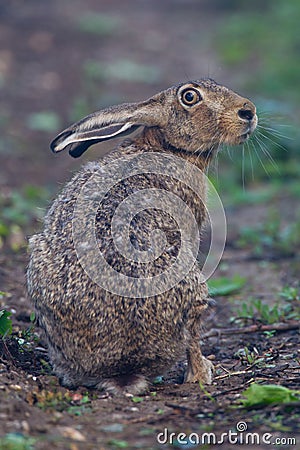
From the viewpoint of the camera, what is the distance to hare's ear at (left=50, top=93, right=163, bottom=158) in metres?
6.21

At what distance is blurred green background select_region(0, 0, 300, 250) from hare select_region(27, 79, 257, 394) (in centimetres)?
306

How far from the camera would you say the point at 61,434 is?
14.6ft

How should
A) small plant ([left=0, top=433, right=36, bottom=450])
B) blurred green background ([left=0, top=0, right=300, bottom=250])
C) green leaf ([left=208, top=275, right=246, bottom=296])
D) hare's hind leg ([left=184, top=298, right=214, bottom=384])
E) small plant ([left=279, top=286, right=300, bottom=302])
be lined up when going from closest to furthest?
1. small plant ([left=0, top=433, right=36, bottom=450])
2. hare's hind leg ([left=184, top=298, right=214, bottom=384])
3. small plant ([left=279, top=286, right=300, bottom=302])
4. green leaf ([left=208, top=275, right=246, bottom=296])
5. blurred green background ([left=0, top=0, right=300, bottom=250])

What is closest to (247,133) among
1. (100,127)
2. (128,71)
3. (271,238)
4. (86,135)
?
(100,127)

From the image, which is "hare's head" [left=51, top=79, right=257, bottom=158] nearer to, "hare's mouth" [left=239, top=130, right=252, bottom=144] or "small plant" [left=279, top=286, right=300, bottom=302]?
"hare's mouth" [left=239, top=130, right=252, bottom=144]

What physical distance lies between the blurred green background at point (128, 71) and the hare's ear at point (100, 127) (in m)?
2.76

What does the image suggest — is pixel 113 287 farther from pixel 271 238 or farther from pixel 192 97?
pixel 271 238

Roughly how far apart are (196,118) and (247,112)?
16.3 inches

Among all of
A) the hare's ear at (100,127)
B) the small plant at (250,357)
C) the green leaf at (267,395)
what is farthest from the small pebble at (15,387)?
the hare's ear at (100,127)

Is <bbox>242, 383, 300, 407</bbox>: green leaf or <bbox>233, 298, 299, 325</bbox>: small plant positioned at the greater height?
<bbox>233, 298, 299, 325</bbox>: small plant

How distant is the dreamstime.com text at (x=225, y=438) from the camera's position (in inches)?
174

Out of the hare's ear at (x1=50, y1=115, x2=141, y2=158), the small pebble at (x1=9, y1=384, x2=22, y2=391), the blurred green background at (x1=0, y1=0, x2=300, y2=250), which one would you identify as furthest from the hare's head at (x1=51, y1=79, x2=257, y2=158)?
the blurred green background at (x1=0, y1=0, x2=300, y2=250)

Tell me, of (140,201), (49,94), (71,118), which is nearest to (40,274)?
(140,201)

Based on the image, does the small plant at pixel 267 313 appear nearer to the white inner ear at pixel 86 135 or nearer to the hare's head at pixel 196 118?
the hare's head at pixel 196 118
